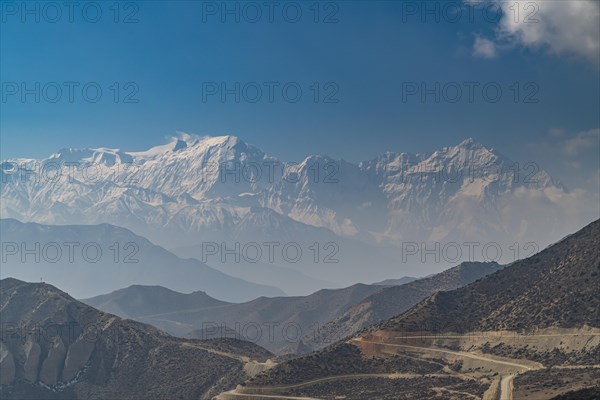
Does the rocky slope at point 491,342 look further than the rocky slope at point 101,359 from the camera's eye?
No

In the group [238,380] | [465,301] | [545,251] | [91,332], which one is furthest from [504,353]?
[91,332]

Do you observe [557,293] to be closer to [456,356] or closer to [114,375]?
[456,356]

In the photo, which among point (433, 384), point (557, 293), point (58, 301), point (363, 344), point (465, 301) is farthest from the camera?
point (58, 301)

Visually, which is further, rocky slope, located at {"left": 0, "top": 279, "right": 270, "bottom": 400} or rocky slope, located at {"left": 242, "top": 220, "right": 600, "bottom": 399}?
rocky slope, located at {"left": 0, "top": 279, "right": 270, "bottom": 400}

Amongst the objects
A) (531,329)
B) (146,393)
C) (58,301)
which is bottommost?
(146,393)

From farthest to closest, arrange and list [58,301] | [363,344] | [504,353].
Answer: [58,301] < [363,344] < [504,353]

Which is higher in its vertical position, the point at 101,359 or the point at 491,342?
the point at 491,342

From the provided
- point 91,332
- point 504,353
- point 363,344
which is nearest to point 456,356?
point 504,353

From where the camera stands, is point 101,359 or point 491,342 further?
point 101,359

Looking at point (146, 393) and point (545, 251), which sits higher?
point (545, 251)

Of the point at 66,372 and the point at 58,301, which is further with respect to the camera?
the point at 58,301
